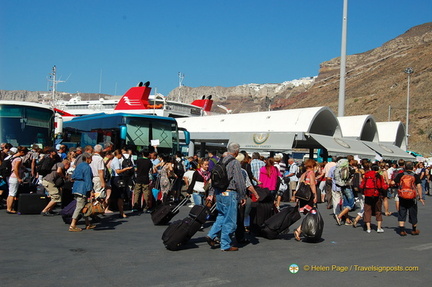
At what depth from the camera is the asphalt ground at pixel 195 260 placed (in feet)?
19.3

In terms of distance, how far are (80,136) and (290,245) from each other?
1638 centimetres

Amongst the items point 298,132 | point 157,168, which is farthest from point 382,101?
point 157,168

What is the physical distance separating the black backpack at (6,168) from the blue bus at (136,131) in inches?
224

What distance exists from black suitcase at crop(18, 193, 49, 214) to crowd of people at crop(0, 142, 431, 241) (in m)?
0.24

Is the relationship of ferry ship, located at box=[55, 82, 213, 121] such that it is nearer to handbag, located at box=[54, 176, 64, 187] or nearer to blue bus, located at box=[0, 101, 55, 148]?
blue bus, located at box=[0, 101, 55, 148]

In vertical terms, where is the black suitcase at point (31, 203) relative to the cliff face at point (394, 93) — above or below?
below

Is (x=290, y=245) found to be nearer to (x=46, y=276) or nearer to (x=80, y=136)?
(x=46, y=276)

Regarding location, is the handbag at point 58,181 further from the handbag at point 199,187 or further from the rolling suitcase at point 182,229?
the rolling suitcase at point 182,229

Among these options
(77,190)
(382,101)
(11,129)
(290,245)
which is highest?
(382,101)

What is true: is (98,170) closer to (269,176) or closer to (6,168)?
(6,168)

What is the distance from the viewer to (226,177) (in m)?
7.62

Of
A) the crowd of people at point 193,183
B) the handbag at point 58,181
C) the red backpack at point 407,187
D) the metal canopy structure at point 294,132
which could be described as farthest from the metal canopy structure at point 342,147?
the handbag at point 58,181

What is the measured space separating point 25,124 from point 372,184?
12322mm

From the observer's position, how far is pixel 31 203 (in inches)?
452
